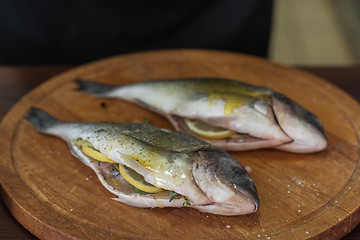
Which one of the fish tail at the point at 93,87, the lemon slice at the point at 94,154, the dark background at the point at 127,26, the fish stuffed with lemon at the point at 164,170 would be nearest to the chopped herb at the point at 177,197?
the fish stuffed with lemon at the point at 164,170

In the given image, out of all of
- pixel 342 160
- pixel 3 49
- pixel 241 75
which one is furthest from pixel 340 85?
pixel 3 49

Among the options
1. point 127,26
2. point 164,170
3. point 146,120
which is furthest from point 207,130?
point 127,26

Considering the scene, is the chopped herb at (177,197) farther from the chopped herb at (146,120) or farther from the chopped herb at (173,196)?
the chopped herb at (146,120)

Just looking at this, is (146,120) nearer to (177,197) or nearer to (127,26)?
(177,197)

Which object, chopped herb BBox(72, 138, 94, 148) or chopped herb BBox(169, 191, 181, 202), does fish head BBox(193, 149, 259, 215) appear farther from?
chopped herb BBox(72, 138, 94, 148)

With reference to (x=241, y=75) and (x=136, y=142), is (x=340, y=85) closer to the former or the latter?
(x=241, y=75)

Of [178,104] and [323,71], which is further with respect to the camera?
[323,71]
